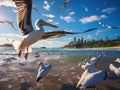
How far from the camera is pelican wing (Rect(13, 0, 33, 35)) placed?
20.2 ft

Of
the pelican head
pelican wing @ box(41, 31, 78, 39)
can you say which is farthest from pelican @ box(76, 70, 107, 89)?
the pelican head

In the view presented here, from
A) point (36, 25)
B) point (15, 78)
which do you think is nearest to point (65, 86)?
point (15, 78)

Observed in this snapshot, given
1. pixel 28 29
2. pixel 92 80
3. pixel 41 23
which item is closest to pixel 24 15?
pixel 28 29

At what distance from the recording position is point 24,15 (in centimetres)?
670

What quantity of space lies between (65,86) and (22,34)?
4220mm

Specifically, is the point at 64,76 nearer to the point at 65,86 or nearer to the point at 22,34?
the point at 65,86

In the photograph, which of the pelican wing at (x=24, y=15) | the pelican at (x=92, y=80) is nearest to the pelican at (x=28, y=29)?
the pelican wing at (x=24, y=15)

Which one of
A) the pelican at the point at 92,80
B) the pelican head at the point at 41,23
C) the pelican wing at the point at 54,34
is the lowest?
the pelican at the point at 92,80

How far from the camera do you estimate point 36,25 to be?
25.6 ft

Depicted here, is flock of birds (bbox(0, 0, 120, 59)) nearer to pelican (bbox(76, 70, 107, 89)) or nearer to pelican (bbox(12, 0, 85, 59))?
pelican (bbox(12, 0, 85, 59))

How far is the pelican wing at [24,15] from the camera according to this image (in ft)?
20.2

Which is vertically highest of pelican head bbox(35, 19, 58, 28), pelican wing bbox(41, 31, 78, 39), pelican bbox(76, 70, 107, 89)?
pelican head bbox(35, 19, 58, 28)

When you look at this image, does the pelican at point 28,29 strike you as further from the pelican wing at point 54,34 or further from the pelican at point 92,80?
the pelican at point 92,80

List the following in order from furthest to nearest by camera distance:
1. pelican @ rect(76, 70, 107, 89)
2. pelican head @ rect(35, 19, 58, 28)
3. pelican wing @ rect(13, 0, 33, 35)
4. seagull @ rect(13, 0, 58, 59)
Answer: pelican @ rect(76, 70, 107, 89) < pelican head @ rect(35, 19, 58, 28) < seagull @ rect(13, 0, 58, 59) < pelican wing @ rect(13, 0, 33, 35)
